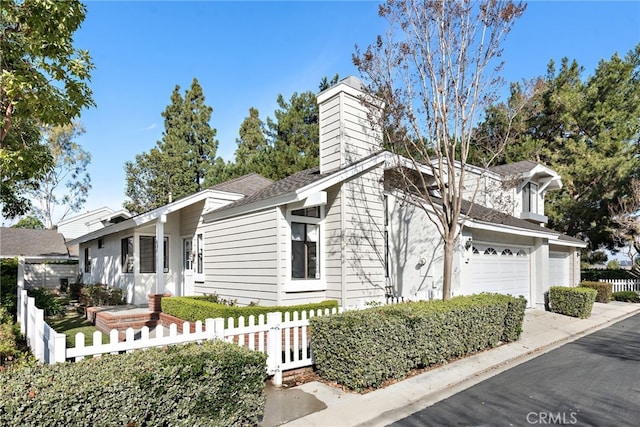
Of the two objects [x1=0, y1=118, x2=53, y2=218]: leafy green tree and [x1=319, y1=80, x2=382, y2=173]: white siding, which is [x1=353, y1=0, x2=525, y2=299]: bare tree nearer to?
[x1=319, y1=80, x2=382, y2=173]: white siding

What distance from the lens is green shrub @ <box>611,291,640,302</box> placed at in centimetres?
1931

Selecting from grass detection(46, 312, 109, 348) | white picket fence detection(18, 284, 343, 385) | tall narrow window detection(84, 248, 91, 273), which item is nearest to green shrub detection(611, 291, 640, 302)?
white picket fence detection(18, 284, 343, 385)

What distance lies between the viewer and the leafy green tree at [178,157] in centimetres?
3130

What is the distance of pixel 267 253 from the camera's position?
9125 millimetres

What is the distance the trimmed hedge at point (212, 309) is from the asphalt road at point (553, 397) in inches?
143

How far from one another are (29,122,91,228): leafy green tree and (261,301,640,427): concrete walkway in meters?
38.8

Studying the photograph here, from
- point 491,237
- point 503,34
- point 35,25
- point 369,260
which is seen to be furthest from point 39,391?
point 491,237

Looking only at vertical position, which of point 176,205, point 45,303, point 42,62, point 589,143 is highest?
point 589,143

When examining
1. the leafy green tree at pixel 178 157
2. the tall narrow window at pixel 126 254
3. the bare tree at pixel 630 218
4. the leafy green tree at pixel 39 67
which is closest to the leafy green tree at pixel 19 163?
the leafy green tree at pixel 39 67

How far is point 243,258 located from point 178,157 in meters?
23.9

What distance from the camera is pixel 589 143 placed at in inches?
1009

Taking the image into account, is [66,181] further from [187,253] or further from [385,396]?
[385,396]

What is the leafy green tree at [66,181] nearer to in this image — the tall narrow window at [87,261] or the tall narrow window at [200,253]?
the tall narrow window at [87,261]

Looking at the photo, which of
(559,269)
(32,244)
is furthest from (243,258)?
(32,244)
